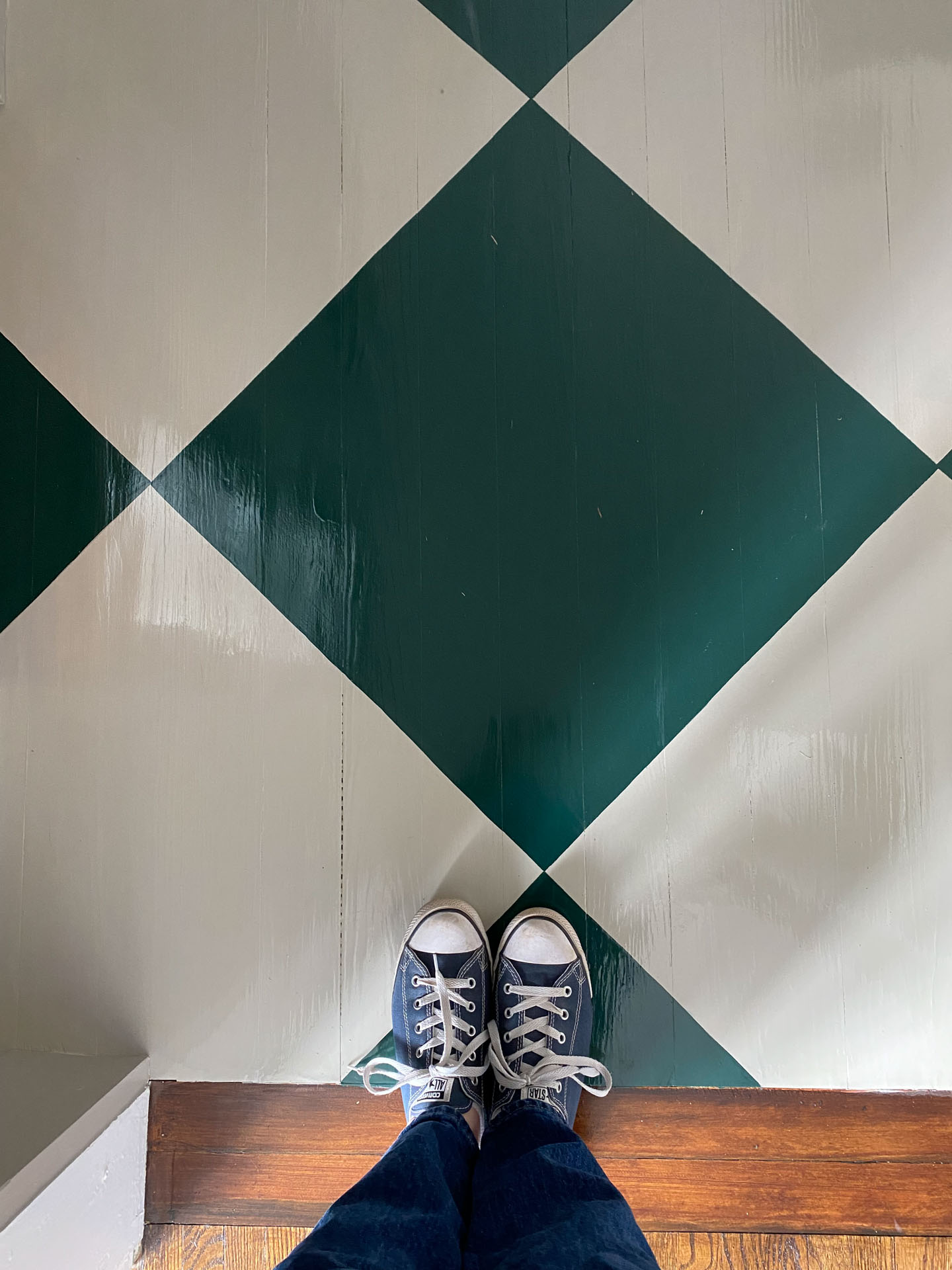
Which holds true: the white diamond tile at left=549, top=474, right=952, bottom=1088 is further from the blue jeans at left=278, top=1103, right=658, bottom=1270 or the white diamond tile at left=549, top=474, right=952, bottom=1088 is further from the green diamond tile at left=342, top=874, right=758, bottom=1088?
the blue jeans at left=278, top=1103, right=658, bottom=1270

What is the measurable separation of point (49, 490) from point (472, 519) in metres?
0.55

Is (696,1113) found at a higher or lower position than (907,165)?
lower

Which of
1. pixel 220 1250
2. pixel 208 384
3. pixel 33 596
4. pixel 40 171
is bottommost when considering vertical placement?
pixel 220 1250

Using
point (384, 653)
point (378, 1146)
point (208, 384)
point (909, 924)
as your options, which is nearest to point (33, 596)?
point (208, 384)

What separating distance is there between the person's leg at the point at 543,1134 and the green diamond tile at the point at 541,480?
0.41 feet

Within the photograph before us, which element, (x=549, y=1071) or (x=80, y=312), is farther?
(x=80, y=312)

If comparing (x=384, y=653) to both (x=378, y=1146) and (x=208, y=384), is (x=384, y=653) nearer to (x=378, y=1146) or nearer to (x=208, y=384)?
(x=208, y=384)

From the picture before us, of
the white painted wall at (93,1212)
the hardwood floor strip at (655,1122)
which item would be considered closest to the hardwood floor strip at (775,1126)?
the hardwood floor strip at (655,1122)

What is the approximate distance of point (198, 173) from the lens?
98cm

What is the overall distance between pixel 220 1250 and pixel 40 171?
1358 mm

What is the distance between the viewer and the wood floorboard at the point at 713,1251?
87 centimetres

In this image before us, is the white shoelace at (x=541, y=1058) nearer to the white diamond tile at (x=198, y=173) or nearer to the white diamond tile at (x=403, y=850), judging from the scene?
the white diamond tile at (x=403, y=850)

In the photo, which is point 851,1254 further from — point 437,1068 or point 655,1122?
point 437,1068

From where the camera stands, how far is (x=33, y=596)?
3.18 ft
